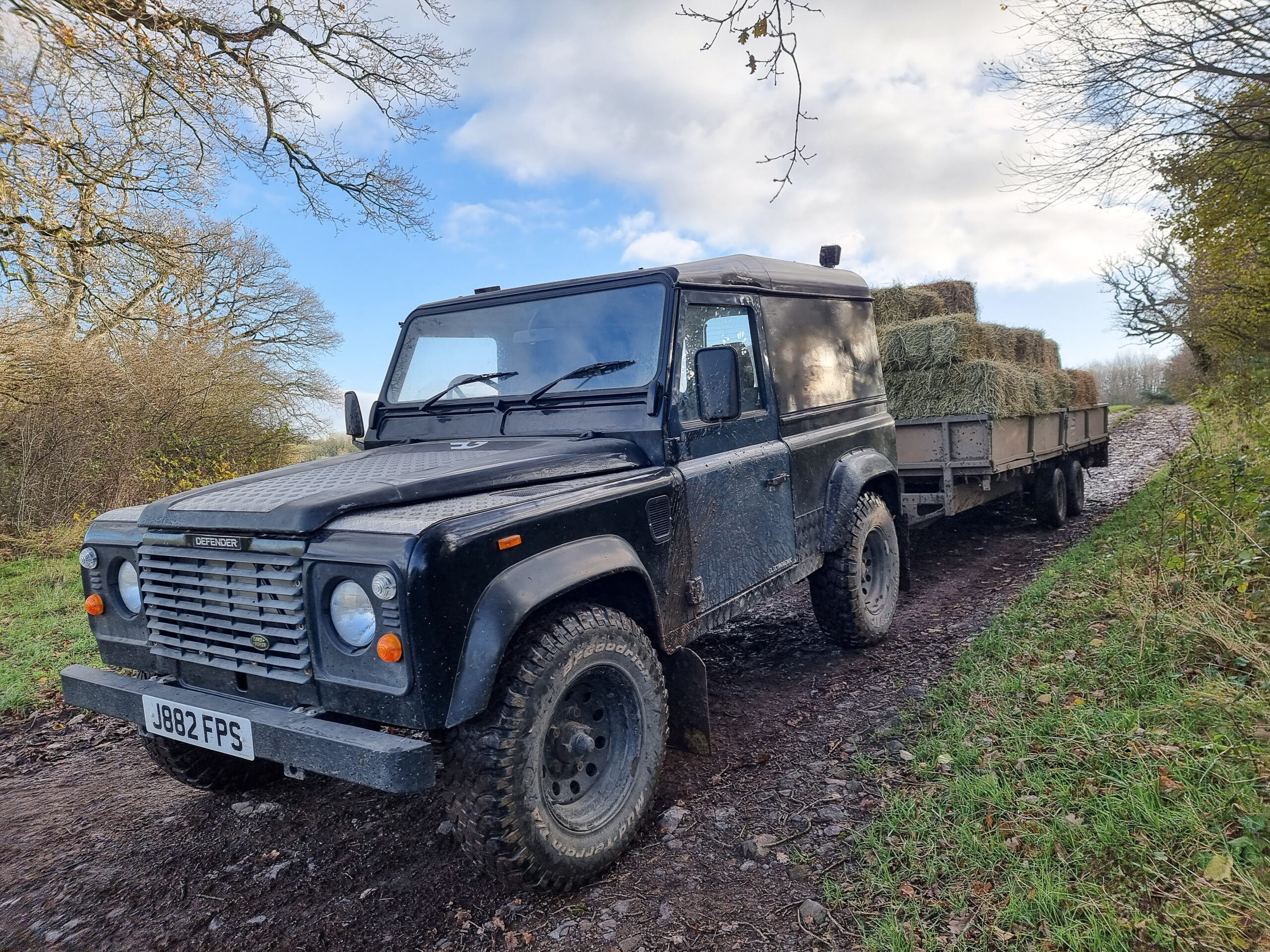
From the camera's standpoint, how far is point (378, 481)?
9.12 ft

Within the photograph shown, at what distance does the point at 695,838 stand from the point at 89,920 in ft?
7.08

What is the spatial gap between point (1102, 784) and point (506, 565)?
2317 mm

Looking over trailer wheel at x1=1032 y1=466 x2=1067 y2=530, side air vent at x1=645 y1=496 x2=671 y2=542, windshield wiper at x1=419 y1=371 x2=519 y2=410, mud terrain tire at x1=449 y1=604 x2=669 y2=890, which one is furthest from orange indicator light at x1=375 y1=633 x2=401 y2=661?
trailer wheel at x1=1032 y1=466 x2=1067 y2=530

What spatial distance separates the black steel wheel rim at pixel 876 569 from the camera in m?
5.04

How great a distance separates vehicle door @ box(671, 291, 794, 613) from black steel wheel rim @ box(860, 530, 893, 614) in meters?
1.12

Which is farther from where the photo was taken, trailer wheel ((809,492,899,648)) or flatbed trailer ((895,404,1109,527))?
flatbed trailer ((895,404,1109,527))

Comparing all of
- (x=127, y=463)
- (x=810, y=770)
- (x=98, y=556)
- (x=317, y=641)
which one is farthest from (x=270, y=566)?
(x=127, y=463)

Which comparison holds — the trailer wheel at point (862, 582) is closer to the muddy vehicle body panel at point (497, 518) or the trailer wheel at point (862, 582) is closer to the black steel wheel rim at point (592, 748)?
the muddy vehicle body panel at point (497, 518)

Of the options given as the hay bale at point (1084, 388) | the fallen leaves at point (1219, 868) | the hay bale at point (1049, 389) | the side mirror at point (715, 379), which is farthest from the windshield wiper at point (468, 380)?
the hay bale at point (1084, 388)

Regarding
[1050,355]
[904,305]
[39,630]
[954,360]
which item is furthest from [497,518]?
[1050,355]

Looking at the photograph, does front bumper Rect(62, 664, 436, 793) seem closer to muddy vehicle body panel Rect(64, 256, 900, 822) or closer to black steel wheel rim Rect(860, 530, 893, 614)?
muddy vehicle body panel Rect(64, 256, 900, 822)

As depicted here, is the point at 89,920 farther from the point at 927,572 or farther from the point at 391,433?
the point at 927,572

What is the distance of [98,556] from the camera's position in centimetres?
319

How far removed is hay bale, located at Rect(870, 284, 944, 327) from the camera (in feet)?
29.0
